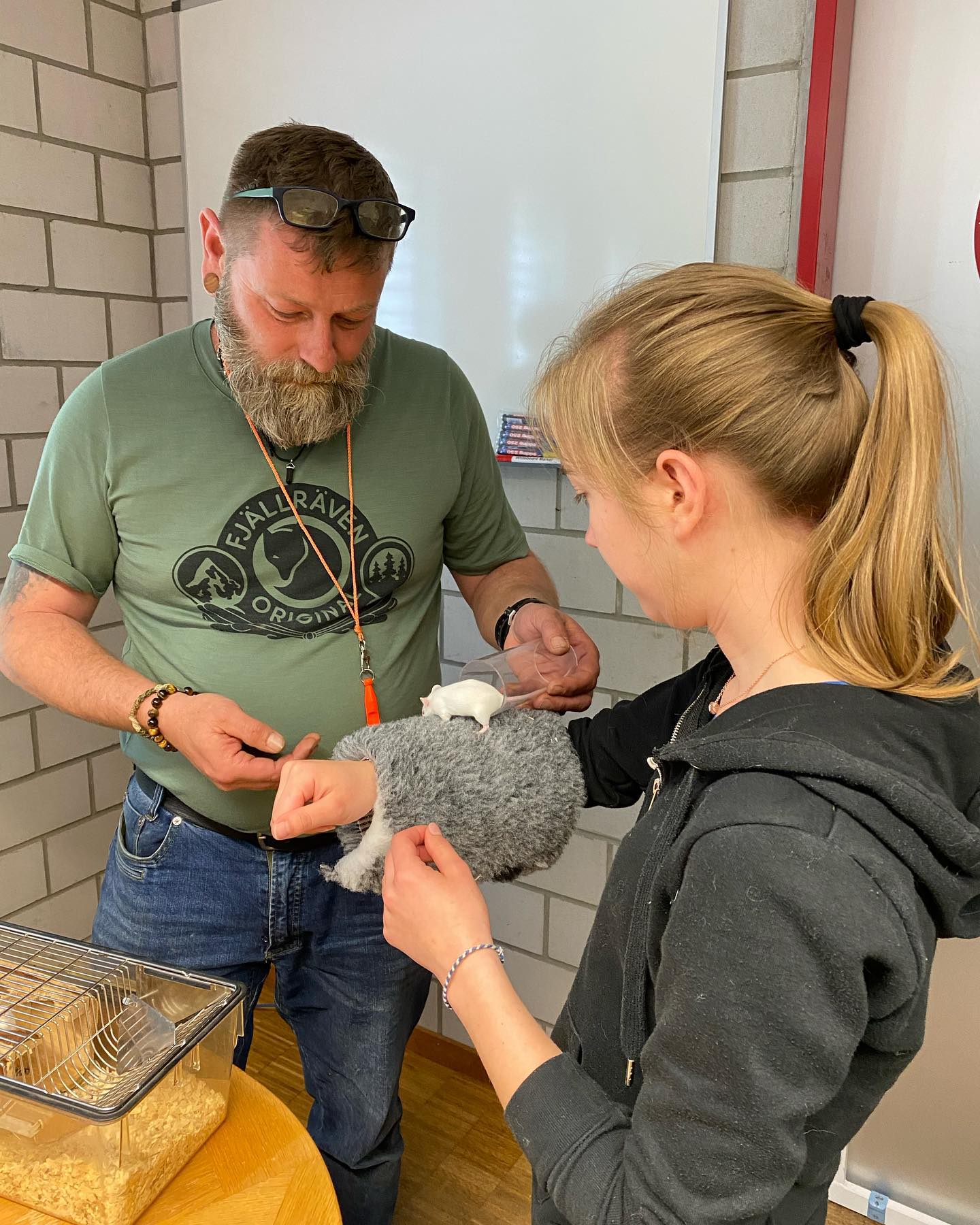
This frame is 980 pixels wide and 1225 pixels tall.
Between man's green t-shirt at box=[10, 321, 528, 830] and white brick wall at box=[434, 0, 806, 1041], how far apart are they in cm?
44

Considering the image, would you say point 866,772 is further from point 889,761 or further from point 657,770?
point 657,770

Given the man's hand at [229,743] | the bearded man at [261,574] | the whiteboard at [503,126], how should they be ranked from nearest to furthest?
the man's hand at [229,743] → the bearded man at [261,574] → the whiteboard at [503,126]

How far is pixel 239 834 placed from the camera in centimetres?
138

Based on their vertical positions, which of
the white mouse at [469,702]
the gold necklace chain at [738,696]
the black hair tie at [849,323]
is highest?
the black hair tie at [849,323]

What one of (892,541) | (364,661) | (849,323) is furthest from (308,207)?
(892,541)

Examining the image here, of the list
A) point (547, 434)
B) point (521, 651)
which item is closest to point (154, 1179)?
point (521, 651)

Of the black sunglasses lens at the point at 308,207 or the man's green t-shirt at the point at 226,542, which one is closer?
the black sunglasses lens at the point at 308,207

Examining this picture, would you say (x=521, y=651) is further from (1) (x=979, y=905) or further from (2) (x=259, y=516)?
(1) (x=979, y=905)

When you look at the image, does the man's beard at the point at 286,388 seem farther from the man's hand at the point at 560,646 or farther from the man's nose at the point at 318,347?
the man's hand at the point at 560,646

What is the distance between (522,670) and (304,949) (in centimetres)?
59

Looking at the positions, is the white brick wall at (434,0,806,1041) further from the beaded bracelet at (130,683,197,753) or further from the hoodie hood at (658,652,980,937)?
the hoodie hood at (658,652,980,937)

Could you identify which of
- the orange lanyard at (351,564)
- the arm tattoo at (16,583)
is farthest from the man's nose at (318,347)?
the arm tattoo at (16,583)

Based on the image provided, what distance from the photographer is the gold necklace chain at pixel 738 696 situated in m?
0.77

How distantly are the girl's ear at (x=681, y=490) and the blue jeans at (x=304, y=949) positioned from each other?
0.84 metres
